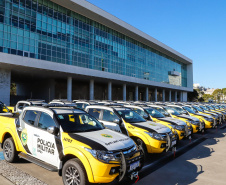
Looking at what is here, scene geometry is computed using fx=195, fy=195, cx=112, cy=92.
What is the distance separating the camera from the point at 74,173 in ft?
13.2

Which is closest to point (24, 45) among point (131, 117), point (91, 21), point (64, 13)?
point (64, 13)

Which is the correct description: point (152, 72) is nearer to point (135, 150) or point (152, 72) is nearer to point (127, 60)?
point (127, 60)

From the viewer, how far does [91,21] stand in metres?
35.9

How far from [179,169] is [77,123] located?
3.35 m

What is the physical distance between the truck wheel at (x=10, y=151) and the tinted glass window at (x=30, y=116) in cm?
87

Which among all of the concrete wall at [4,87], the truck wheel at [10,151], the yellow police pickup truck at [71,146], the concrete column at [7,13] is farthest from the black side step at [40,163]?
the concrete column at [7,13]

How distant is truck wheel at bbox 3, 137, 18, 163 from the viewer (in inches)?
220

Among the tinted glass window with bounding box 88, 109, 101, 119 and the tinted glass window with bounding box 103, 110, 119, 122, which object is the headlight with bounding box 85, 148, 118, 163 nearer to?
the tinted glass window with bounding box 103, 110, 119, 122


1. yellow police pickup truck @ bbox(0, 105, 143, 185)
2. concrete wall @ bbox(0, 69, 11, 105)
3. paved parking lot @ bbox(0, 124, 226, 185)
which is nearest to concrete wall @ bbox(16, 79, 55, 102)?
concrete wall @ bbox(0, 69, 11, 105)

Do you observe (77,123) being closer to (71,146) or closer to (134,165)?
(71,146)

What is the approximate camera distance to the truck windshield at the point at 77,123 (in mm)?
4789

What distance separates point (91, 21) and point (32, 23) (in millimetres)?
11891

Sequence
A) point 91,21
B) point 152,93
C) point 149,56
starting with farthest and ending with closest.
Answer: point 152,93
point 149,56
point 91,21

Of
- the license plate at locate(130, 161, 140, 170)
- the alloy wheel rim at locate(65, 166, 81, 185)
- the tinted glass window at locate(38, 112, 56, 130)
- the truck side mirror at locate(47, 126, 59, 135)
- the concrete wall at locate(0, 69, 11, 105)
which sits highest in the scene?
the concrete wall at locate(0, 69, 11, 105)
